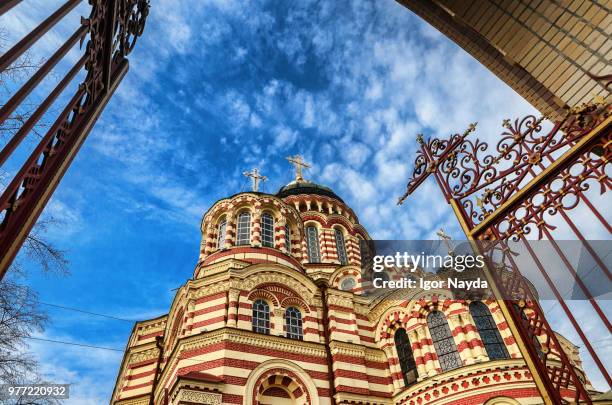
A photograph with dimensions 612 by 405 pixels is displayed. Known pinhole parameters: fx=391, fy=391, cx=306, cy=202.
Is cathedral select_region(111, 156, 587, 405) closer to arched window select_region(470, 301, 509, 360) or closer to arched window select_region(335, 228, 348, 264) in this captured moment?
arched window select_region(470, 301, 509, 360)

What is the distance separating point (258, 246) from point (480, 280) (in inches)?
405

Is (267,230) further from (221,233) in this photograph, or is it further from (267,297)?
(267,297)

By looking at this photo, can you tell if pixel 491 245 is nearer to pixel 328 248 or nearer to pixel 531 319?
pixel 531 319

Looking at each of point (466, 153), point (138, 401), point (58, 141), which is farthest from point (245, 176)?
point (58, 141)

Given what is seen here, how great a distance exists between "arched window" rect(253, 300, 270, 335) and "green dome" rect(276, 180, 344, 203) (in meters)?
16.4

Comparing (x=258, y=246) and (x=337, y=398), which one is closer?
(x=337, y=398)

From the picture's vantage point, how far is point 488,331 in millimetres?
16047

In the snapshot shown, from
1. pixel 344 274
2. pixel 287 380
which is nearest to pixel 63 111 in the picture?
pixel 287 380

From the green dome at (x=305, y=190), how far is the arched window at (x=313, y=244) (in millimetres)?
3932

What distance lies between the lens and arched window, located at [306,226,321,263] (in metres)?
27.8

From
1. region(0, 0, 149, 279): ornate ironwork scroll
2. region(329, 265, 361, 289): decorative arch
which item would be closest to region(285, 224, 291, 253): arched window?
region(329, 265, 361, 289): decorative arch

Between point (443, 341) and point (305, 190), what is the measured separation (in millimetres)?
18733

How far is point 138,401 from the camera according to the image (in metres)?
18.3

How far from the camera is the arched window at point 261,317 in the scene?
15883mm
